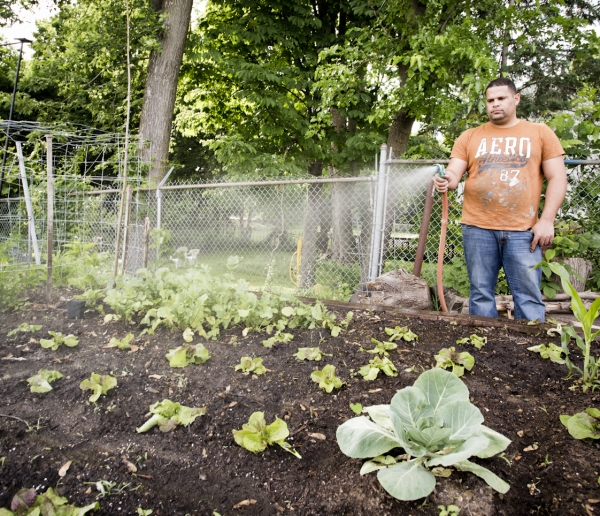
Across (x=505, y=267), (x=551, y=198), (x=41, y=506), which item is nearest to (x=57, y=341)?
(x=41, y=506)

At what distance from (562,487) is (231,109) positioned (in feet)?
27.8

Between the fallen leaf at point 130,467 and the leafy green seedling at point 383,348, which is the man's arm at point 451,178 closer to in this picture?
the leafy green seedling at point 383,348

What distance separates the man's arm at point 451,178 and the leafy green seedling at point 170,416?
2078 mm

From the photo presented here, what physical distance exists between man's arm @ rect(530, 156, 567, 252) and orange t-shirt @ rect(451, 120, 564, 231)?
0.06m

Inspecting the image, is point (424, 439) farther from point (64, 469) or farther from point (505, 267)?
point (505, 267)

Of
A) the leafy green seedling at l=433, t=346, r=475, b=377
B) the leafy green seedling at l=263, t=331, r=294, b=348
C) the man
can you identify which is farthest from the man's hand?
the leafy green seedling at l=263, t=331, r=294, b=348

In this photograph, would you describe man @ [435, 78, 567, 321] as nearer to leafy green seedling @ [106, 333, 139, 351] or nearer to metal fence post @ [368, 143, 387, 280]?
metal fence post @ [368, 143, 387, 280]

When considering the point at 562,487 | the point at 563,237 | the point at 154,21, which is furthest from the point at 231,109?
the point at 562,487

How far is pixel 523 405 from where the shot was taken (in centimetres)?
142

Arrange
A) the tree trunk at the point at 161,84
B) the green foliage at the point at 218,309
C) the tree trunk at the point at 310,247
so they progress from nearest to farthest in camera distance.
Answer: the green foliage at the point at 218,309 < the tree trunk at the point at 161,84 < the tree trunk at the point at 310,247

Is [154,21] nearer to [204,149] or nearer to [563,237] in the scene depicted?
[563,237]

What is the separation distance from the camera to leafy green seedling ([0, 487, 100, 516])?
37.7 inches

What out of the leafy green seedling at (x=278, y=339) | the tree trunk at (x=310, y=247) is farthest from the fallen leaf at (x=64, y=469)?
the tree trunk at (x=310, y=247)

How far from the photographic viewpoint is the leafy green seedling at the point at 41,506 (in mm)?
958
